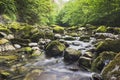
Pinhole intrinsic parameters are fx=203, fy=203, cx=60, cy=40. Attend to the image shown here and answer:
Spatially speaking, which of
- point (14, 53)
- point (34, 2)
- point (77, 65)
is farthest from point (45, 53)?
point (34, 2)

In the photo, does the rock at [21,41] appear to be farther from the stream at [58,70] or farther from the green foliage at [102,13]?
the green foliage at [102,13]

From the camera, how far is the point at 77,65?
7289 millimetres

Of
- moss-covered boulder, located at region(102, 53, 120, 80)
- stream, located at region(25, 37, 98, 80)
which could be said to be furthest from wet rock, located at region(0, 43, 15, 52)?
moss-covered boulder, located at region(102, 53, 120, 80)

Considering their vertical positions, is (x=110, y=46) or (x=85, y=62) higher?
(x=110, y=46)

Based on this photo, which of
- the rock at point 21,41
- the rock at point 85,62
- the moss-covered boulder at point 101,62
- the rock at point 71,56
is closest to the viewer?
the moss-covered boulder at point 101,62

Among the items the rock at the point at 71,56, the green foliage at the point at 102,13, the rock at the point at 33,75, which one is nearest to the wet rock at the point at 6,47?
the rock at the point at 71,56

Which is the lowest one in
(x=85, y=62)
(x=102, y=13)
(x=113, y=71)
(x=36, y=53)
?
(x=102, y=13)

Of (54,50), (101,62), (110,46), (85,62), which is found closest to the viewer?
(101,62)

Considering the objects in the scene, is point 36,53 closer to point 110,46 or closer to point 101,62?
point 110,46

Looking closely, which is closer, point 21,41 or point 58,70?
point 58,70

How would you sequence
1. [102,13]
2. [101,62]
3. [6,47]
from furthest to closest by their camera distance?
[102,13] < [6,47] < [101,62]

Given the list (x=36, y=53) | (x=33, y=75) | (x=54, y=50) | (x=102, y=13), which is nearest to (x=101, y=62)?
(x=33, y=75)

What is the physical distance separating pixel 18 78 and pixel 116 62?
290 cm

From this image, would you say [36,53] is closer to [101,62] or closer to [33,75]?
[33,75]
